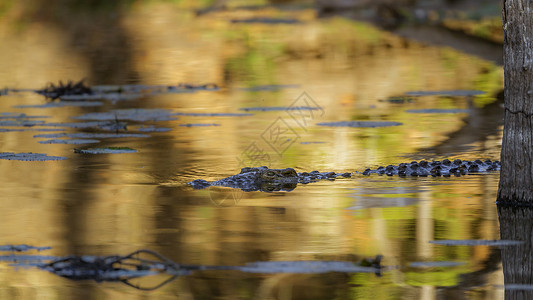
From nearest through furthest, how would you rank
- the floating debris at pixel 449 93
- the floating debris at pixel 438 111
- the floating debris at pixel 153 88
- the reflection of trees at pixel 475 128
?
the reflection of trees at pixel 475 128, the floating debris at pixel 438 111, the floating debris at pixel 449 93, the floating debris at pixel 153 88

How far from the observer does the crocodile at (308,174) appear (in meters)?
7.98

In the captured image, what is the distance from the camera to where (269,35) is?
84.6 ft

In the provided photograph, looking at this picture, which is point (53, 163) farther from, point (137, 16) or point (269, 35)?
point (137, 16)

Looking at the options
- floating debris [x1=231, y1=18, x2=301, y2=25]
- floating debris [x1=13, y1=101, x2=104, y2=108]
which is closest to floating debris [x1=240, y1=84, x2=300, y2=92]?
floating debris [x1=13, y1=101, x2=104, y2=108]

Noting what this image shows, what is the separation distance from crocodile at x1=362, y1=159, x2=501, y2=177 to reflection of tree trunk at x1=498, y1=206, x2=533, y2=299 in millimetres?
1464

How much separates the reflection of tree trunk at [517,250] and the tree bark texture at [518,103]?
142mm

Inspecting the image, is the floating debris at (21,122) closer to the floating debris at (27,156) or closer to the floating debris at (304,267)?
the floating debris at (27,156)

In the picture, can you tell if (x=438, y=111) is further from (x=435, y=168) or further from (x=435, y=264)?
(x=435, y=264)

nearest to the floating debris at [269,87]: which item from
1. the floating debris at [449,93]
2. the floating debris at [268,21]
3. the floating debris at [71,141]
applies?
the floating debris at [449,93]

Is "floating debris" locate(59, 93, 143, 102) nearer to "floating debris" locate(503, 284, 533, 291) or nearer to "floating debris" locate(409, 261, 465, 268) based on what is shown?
"floating debris" locate(409, 261, 465, 268)

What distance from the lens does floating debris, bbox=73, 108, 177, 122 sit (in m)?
12.3

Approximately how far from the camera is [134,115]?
41.2 feet

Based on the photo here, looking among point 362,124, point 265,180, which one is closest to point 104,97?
point 362,124

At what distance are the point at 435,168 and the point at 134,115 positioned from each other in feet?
16.4
